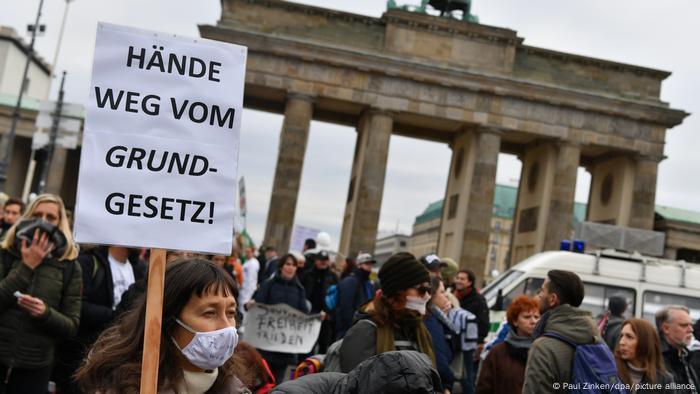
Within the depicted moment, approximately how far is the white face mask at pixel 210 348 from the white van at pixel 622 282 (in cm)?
979

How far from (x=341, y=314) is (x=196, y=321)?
307 inches

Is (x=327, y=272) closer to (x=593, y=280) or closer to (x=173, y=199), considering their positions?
(x=593, y=280)

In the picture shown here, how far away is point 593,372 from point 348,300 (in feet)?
21.2

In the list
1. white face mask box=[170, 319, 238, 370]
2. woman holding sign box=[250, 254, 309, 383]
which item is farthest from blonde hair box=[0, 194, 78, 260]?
woman holding sign box=[250, 254, 309, 383]

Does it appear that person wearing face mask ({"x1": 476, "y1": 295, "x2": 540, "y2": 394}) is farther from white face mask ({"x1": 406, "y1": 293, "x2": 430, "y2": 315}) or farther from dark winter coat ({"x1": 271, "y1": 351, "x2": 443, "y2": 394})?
dark winter coat ({"x1": 271, "y1": 351, "x2": 443, "y2": 394})

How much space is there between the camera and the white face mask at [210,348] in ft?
9.60

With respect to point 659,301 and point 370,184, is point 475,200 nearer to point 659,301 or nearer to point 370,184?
point 370,184

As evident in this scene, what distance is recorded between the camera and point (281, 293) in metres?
10.5

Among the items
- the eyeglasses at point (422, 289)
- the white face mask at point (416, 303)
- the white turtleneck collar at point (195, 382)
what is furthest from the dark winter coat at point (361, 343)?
the white turtleneck collar at point (195, 382)

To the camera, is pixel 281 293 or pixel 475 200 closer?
pixel 281 293

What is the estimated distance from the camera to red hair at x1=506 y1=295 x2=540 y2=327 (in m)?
6.59

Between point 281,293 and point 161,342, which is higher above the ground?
point 281,293

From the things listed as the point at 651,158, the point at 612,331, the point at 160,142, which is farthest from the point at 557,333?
the point at 651,158

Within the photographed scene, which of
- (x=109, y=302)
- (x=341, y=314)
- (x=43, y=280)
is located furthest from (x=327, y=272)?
(x=43, y=280)
